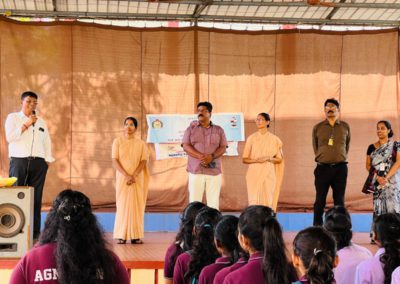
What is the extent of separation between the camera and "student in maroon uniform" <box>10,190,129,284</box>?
2.25m

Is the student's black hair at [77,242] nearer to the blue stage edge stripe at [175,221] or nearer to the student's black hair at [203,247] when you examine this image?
the student's black hair at [203,247]

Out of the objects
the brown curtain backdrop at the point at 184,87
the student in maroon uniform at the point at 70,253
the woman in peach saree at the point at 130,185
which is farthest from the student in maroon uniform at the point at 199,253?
the brown curtain backdrop at the point at 184,87

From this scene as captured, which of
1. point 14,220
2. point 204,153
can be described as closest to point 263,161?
point 204,153

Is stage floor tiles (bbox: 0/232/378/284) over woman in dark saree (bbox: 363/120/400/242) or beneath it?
beneath

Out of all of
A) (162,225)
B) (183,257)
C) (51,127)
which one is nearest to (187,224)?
(183,257)

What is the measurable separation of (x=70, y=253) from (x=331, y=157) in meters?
4.77

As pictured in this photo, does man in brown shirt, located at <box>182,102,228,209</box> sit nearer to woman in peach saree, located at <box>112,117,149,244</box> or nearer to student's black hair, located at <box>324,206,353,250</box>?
woman in peach saree, located at <box>112,117,149,244</box>

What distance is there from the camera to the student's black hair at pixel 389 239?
2.77m

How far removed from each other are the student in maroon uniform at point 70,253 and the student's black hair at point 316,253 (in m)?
0.68

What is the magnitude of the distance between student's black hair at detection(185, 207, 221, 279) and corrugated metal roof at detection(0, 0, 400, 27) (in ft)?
18.2

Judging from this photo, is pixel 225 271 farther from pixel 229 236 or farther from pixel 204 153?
pixel 204 153

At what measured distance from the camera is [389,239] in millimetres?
2863

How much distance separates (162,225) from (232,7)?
3188 millimetres

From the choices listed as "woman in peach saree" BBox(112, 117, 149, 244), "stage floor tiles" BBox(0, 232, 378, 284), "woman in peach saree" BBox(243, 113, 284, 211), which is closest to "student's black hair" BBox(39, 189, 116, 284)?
"stage floor tiles" BBox(0, 232, 378, 284)
